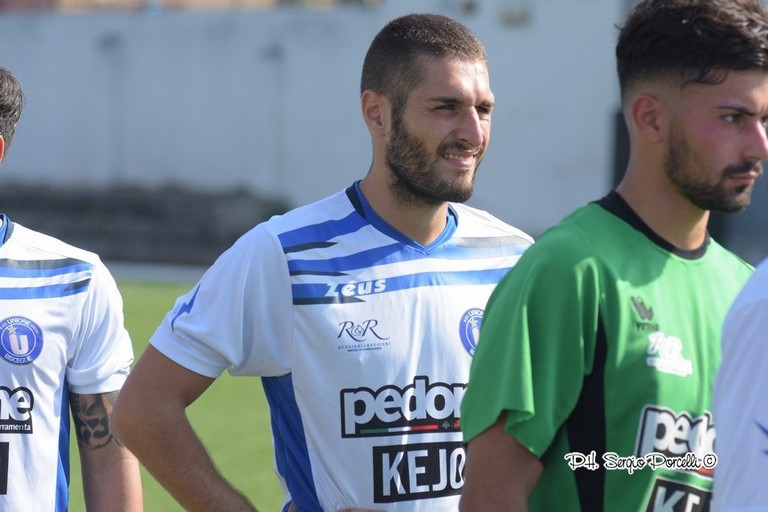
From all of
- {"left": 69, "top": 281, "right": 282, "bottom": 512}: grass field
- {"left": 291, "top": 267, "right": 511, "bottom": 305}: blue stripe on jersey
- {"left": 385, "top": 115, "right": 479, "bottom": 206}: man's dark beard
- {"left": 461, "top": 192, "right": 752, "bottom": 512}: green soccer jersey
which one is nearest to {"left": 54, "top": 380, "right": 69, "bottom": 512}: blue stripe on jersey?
{"left": 291, "top": 267, "right": 511, "bottom": 305}: blue stripe on jersey

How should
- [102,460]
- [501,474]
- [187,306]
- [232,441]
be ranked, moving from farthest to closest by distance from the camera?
[232,441] < [102,460] < [187,306] < [501,474]

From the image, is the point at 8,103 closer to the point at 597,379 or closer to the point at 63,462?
the point at 63,462

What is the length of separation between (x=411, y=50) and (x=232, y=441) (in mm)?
6648

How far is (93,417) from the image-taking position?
11.6 feet

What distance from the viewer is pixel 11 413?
3.34 metres

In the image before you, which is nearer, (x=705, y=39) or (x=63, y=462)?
(x=705, y=39)

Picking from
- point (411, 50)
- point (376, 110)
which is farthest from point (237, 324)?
point (411, 50)

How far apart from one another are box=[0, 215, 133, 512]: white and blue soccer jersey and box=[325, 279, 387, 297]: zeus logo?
62 cm

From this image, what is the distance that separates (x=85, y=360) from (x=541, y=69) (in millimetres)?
23419

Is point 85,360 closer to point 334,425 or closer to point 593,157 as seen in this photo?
point 334,425

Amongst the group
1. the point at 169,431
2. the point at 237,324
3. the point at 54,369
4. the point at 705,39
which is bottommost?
the point at 169,431

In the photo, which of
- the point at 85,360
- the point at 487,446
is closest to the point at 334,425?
the point at 85,360

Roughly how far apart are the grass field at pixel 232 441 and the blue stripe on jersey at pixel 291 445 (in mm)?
4252

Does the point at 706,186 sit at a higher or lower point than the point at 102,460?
higher
